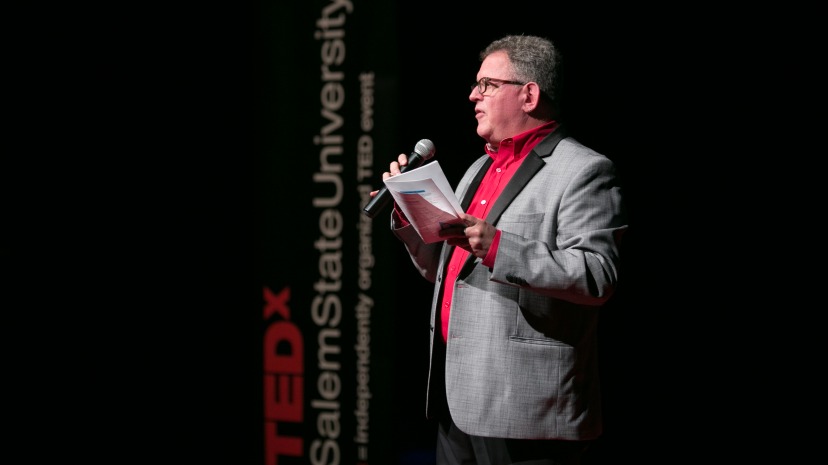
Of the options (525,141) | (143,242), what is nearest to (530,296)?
(525,141)

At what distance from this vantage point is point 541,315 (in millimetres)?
1715

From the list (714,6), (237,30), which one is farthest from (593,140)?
(237,30)

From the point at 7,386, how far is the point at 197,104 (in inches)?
61.2

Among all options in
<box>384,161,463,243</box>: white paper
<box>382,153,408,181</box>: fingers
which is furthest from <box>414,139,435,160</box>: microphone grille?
<box>384,161,463,243</box>: white paper

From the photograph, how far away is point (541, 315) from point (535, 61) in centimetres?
58

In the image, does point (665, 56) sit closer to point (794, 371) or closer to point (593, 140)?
point (593, 140)

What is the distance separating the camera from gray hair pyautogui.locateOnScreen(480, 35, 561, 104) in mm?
1860

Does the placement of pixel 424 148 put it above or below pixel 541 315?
above

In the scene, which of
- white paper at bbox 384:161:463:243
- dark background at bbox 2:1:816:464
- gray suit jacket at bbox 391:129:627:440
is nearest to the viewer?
white paper at bbox 384:161:463:243

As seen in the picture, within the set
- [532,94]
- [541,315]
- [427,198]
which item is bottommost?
[541,315]

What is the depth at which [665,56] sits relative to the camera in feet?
8.82

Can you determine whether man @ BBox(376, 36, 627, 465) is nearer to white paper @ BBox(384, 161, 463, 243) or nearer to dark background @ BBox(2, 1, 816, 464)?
white paper @ BBox(384, 161, 463, 243)

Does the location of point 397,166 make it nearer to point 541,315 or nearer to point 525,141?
point 525,141

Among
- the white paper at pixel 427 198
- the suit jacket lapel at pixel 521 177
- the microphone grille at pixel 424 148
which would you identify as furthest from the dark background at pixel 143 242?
the white paper at pixel 427 198
